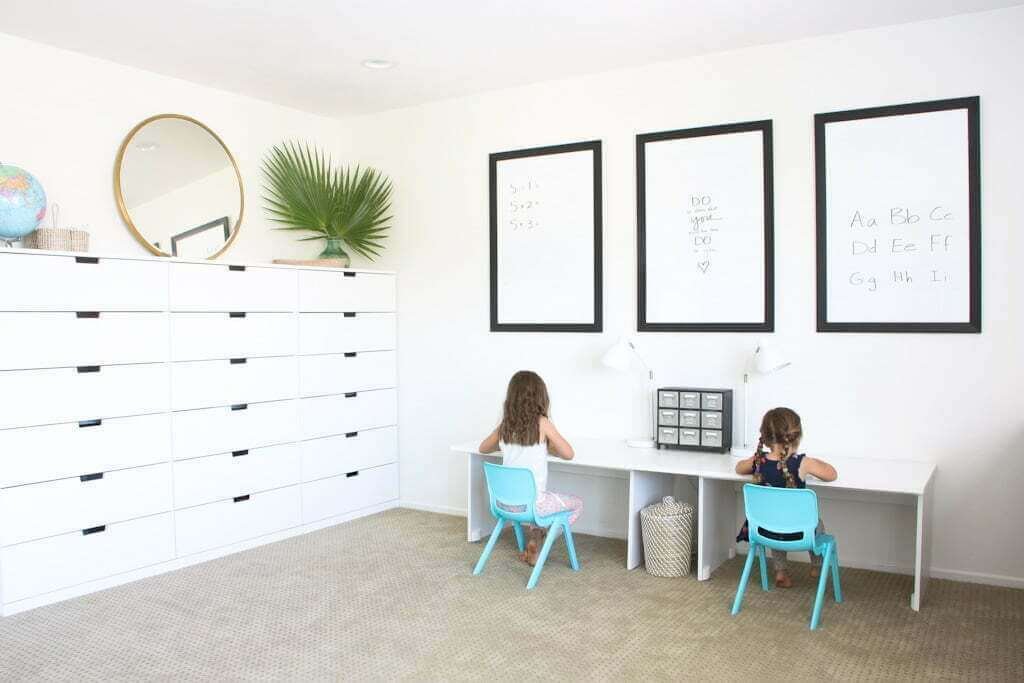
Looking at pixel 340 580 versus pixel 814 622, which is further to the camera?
pixel 340 580

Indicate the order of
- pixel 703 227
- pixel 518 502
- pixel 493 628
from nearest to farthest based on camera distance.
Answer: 1. pixel 493 628
2. pixel 518 502
3. pixel 703 227

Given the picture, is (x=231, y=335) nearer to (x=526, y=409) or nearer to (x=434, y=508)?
(x=526, y=409)

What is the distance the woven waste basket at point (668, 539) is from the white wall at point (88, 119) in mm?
2799

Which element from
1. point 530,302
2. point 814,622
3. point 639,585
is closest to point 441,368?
point 530,302

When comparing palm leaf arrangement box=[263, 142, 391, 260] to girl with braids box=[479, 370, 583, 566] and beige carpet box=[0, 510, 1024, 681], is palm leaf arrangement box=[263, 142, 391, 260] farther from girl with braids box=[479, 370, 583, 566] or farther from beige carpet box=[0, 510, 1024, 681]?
beige carpet box=[0, 510, 1024, 681]

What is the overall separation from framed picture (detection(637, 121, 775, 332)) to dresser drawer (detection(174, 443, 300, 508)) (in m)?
2.08

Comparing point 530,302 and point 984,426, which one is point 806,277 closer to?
point 984,426

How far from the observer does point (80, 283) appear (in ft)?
11.9

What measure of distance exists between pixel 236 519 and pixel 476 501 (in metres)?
1.25

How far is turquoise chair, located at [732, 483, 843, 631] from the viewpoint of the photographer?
3.20 metres

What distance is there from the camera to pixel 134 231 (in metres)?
4.25

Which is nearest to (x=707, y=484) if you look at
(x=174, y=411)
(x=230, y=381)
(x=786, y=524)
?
(x=786, y=524)

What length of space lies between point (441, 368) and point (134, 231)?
1882 millimetres

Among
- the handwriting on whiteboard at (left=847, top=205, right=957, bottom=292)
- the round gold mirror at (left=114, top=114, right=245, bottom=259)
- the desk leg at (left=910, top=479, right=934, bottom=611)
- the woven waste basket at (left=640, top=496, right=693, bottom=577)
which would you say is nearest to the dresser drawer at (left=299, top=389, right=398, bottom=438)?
the round gold mirror at (left=114, top=114, right=245, bottom=259)
